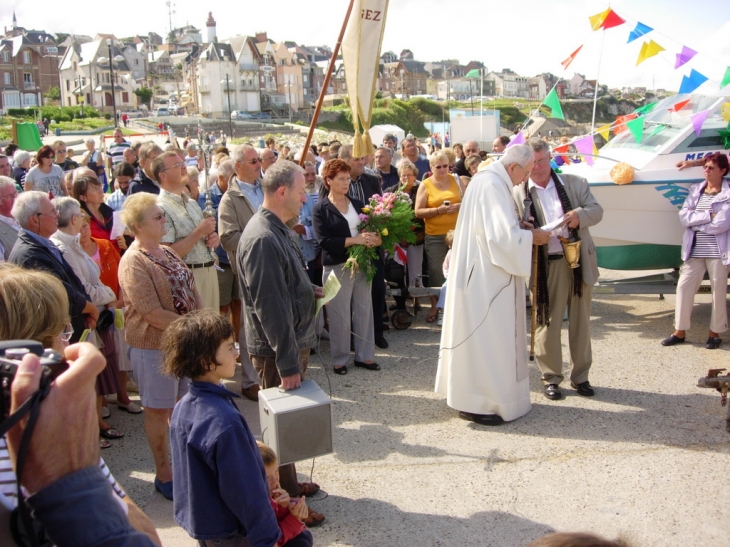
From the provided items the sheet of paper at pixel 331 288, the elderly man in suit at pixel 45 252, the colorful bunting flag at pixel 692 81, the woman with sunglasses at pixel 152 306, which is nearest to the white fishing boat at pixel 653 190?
the colorful bunting flag at pixel 692 81

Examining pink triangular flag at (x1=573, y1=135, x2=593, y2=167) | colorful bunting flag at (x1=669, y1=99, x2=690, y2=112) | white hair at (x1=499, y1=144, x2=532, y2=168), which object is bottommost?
white hair at (x1=499, y1=144, x2=532, y2=168)

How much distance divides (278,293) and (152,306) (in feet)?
2.65

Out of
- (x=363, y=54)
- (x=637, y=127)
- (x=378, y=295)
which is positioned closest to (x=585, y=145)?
(x=637, y=127)

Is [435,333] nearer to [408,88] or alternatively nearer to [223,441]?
[223,441]

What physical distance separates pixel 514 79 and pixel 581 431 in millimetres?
163924

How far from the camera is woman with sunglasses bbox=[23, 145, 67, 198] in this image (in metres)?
9.52

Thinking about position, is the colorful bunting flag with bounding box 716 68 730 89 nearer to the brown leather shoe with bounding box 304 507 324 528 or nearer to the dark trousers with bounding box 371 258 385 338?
the dark trousers with bounding box 371 258 385 338

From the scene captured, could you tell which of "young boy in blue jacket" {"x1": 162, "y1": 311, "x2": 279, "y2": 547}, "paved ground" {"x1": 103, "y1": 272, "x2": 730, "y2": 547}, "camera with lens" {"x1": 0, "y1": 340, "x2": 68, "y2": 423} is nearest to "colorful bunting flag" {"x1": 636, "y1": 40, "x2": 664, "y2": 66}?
"paved ground" {"x1": 103, "y1": 272, "x2": 730, "y2": 547}

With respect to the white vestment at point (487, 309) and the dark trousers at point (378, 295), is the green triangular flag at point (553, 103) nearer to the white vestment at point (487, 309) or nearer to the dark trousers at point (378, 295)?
the dark trousers at point (378, 295)

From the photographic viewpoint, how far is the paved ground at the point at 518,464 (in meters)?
3.85

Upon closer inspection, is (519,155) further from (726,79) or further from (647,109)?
(647,109)

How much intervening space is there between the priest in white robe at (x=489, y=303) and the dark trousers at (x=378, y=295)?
1.82 m

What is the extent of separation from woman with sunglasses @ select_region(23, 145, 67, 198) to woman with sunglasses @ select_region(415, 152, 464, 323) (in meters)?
5.22

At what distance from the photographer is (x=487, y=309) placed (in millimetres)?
5125
